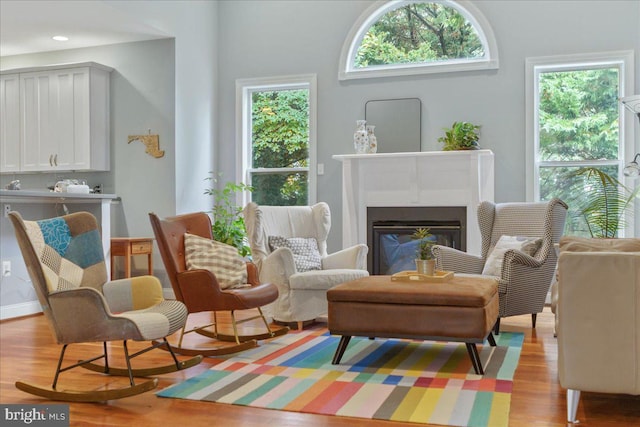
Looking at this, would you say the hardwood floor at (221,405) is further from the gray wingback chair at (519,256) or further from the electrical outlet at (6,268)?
the electrical outlet at (6,268)

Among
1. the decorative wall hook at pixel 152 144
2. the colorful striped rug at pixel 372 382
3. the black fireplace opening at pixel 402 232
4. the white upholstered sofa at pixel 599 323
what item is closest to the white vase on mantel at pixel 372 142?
the black fireplace opening at pixel 402 232

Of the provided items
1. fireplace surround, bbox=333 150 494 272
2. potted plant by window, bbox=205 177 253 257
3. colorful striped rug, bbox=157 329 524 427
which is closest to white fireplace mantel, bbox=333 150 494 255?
fireplace surround, bbox=333 150 494 272

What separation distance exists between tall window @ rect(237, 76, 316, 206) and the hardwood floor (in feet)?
11.2

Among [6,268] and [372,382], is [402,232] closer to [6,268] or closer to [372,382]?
[372,382]

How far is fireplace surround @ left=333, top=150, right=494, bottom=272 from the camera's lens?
6.25m

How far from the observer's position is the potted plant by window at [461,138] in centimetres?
627

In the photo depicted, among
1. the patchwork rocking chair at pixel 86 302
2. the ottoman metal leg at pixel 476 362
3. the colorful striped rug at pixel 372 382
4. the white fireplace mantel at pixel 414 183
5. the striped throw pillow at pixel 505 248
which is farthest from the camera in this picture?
the white fireplace mantel at pixel 414 183

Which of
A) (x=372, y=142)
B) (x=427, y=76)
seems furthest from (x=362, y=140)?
(x=427, y=76)

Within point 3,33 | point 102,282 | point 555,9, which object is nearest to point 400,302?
point 102,282

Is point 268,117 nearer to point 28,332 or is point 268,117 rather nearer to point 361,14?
point 361,14

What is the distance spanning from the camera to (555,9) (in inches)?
250

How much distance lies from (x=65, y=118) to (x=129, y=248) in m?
1.69

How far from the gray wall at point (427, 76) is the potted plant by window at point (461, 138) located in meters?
0.29

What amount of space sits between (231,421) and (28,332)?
2953 mm
